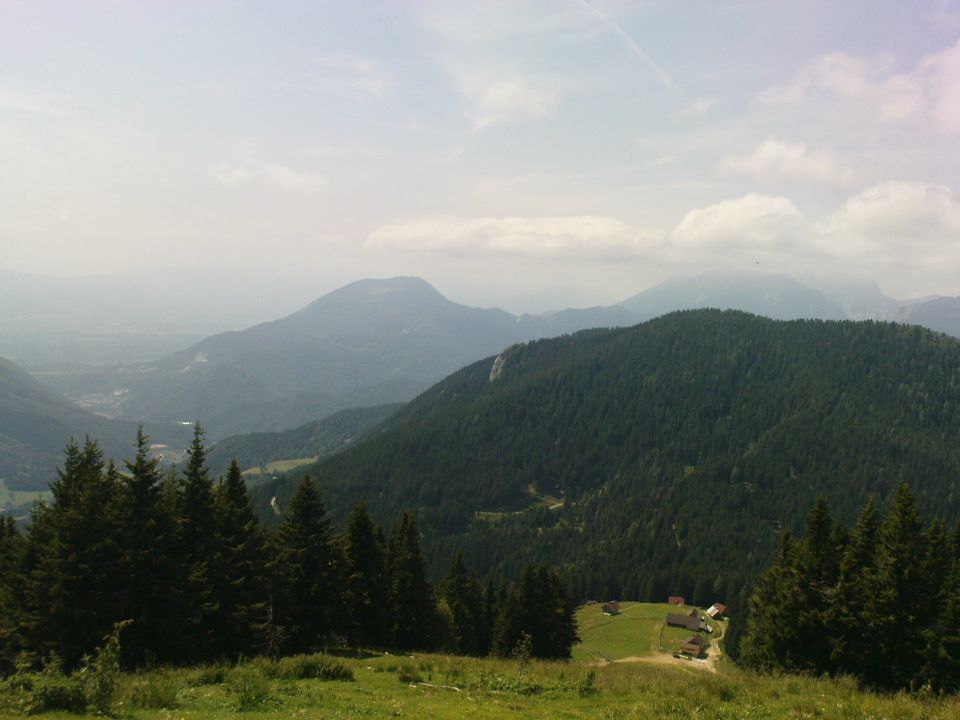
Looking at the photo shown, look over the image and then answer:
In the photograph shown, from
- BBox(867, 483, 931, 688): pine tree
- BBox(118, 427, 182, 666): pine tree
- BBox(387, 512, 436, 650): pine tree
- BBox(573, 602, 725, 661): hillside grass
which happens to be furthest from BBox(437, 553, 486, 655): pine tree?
BBox(867, 483, 931, 688): pine tree

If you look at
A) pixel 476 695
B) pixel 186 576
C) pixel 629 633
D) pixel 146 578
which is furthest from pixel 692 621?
pixel 146 578

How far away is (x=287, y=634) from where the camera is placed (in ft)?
93.7

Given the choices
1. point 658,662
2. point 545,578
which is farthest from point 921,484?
point 545,578

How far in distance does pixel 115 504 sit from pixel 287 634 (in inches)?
427

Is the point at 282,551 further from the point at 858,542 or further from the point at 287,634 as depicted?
the point at 858,542

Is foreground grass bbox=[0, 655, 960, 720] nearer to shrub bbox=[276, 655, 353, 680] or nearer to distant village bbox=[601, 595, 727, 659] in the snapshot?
shrub bbox=[276, 655, 353, 680]

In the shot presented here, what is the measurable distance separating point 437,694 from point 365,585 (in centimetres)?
1981

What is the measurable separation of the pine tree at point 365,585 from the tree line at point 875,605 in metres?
23.5

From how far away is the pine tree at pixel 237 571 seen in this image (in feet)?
88.4

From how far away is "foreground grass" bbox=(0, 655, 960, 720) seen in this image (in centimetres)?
1409

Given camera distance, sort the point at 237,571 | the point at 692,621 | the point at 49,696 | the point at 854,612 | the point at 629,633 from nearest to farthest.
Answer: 1. the point at 49,696
2. the point at 237,571
3. the point at 854,612
4. the point at 629,633
5. the point at 692,621

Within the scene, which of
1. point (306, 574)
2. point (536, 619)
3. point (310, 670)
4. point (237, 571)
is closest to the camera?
point (310, 670)

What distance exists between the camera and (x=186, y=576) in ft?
81.0

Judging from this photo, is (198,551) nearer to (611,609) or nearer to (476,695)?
(476,695)
